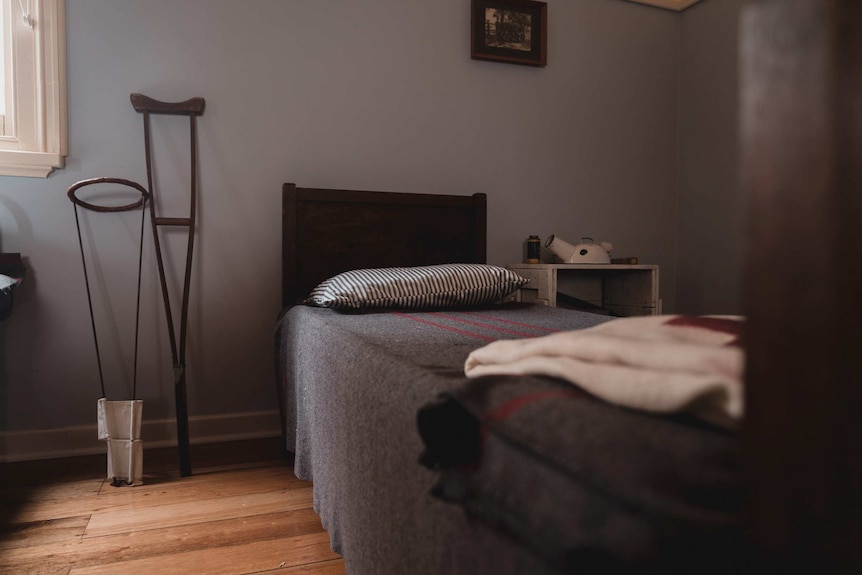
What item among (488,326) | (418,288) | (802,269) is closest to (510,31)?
(418,288)

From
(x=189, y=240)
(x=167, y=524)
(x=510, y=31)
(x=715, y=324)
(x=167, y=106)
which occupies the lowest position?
(x=167, y=524)

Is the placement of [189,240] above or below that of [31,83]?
below

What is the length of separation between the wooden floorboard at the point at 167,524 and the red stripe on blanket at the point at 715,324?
1091 mm

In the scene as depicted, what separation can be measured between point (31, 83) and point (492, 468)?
2429mm

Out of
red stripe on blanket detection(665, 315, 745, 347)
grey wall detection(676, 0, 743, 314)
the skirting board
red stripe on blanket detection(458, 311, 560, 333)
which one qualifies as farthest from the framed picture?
red stripe on blanket detection(665, 315, 745, 347)

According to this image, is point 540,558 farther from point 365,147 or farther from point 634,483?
point 365,147

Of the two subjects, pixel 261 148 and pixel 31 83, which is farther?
pixel 261 148

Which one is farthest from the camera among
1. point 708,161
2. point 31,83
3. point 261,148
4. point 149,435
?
point 708,161

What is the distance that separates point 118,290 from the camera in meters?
2.29

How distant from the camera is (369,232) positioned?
2.51m

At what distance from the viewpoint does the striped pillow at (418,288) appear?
1876 mm

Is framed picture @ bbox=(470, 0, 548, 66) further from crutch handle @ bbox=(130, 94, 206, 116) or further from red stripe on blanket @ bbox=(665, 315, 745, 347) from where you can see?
red stripe on blanket @ bbox=(665, 315, 745, 347)

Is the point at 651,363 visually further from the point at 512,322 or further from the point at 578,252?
the point at 578,252

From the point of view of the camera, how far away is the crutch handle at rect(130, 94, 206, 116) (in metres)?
2.21
